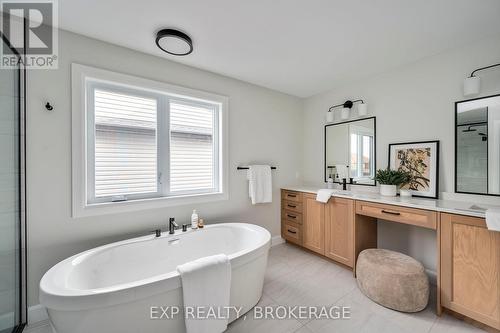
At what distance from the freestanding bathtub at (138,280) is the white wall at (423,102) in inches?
69.1

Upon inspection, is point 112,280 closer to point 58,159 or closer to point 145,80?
point 58,159

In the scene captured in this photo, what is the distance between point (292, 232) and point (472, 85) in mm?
2559

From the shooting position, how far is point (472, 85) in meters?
1.86

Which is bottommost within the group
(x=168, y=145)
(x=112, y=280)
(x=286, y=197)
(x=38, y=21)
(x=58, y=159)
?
(x=112, y=280)

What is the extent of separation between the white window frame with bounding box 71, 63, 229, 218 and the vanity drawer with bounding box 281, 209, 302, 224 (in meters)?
1.07

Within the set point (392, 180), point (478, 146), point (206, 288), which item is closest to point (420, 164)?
point (392, 180)

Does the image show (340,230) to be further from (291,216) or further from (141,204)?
(141,204)

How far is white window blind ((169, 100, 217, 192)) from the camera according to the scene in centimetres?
243

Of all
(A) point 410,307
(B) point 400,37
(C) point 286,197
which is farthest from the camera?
(C) point 286,197

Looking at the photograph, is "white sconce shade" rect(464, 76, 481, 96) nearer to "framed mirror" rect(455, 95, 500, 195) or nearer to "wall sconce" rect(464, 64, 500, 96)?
"wall sconce" rect(464, 64, 500, 96)

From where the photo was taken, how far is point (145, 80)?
2125mm

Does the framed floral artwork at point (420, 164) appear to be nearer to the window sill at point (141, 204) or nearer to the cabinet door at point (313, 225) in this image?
the cabinet door at point (313, 225)

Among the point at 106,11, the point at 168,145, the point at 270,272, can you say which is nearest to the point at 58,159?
the point at 168,145

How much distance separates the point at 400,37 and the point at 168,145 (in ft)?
8.42
